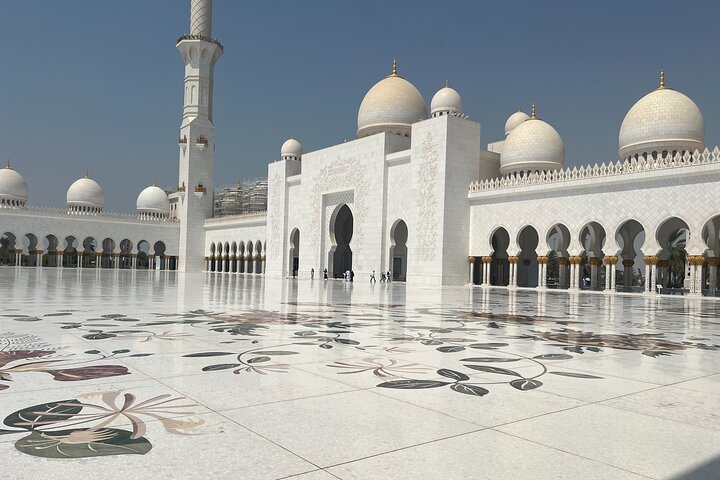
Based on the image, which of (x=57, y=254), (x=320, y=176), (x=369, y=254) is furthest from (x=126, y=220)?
(x=369, y=254)

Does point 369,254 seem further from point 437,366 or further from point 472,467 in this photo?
point 472,467

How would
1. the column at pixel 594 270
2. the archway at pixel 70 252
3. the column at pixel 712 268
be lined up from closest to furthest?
1. the column at pixel 712 268
2. the column at pixel 594 270
3. the archway at pixel 70 252

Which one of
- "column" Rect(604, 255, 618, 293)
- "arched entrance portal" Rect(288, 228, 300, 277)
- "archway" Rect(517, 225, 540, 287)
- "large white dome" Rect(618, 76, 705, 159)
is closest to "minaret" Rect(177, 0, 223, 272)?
"arched entrance portal" Rect(288, 228, 300, 277)

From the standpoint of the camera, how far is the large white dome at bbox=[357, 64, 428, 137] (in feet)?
76.7

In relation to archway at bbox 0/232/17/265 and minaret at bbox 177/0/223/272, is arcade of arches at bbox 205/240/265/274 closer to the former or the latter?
minaret at bbox 177/0/223/272

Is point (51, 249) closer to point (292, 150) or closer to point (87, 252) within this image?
point (87, 252)

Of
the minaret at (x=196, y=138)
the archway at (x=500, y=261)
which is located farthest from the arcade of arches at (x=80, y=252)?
the archway at (x=500, y=261)

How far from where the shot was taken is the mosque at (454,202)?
1534cm

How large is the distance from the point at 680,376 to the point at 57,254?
35.1 metres

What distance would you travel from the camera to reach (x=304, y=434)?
1.80 meters

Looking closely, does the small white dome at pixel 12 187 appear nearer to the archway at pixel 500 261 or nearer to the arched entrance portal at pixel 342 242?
the arched entrance portal at pixel 342 242

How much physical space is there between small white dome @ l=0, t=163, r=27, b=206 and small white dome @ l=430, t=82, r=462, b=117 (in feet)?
84.4

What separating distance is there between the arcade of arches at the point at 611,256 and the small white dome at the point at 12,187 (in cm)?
2808

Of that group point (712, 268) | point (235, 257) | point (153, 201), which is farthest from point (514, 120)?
point (153, 201)
